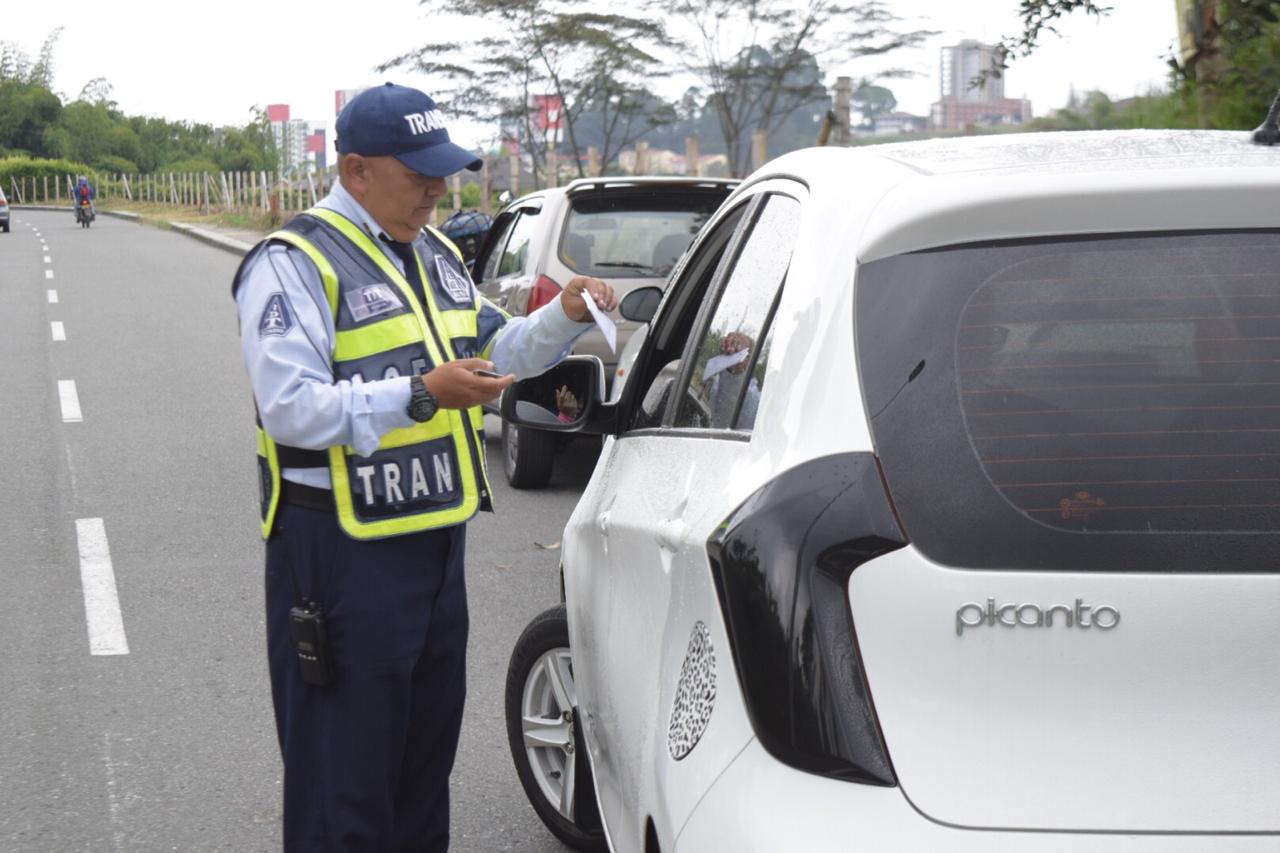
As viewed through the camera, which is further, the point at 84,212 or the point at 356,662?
the point at 84,212

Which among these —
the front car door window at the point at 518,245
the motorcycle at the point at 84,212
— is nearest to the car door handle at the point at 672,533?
the front car door window at the point at 518,245

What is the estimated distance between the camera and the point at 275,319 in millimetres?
2920

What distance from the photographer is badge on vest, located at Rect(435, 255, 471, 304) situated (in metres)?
3.30

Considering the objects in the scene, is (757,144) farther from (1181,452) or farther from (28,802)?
(1181,452)

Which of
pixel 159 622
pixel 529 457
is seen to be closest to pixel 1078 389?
pixel 159 622

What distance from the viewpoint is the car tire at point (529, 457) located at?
29.7 ft

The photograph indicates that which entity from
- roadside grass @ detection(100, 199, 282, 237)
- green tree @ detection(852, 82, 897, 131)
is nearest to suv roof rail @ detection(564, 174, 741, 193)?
green tree @ detection(852, 82, 897, 131)

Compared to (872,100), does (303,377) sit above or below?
below

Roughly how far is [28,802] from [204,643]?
158 centimetres

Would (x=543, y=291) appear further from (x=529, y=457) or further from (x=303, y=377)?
(x=303, y=377)

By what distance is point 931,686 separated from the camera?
6.34 ft

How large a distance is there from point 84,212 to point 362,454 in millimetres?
48946

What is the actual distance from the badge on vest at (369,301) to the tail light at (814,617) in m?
1.20

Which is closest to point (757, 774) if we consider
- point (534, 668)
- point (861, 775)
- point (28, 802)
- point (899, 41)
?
point (861, 775)
